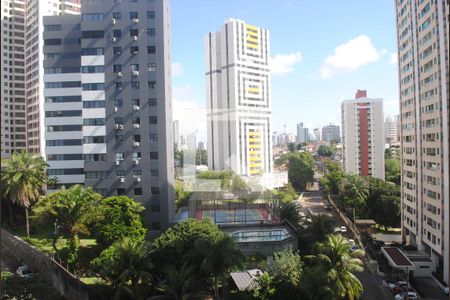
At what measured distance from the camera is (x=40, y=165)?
49.2ft

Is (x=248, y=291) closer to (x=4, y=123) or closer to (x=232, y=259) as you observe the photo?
(x=232, y=259)

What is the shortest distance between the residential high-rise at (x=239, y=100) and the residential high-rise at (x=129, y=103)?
41.4 ft

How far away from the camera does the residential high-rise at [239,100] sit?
2980 cm

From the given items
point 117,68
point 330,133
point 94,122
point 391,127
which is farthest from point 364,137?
point 330,133

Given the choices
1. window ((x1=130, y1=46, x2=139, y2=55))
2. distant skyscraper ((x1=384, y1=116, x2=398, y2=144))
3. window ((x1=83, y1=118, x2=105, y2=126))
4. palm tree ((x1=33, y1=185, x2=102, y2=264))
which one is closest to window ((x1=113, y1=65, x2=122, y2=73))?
window ((x1=130, y1=46, x2=139, y2=55))

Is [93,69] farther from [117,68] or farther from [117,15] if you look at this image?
[117,15]

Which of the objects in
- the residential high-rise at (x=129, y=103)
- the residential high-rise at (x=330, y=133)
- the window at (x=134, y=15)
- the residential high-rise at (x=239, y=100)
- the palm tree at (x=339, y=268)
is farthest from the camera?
the residential high-rise at (x=330, y=133)

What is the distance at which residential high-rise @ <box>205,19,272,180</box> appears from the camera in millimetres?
29797

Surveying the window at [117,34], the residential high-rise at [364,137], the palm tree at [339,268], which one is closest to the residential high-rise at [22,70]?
the window at [117,34]

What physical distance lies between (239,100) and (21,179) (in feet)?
63.0

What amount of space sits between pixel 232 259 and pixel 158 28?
38.3 ft

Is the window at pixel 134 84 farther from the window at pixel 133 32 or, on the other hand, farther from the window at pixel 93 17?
the window at pixel 93 17

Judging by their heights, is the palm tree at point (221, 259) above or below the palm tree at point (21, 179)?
below

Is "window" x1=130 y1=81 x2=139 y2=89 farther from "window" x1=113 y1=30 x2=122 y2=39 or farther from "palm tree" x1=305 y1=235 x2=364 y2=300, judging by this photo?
"palm tree" x1=305 y1=235 x2=364 y2=300
